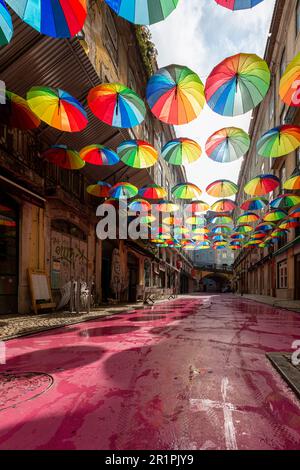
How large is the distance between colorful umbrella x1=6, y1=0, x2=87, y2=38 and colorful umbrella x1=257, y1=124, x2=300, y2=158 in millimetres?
7009

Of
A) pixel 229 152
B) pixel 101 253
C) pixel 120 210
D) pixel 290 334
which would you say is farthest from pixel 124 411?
pixel 120 210

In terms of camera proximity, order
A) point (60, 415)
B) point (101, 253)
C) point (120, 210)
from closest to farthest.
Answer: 1. point (60, 415)
2. point (101, 253)
3. point (120, 210)

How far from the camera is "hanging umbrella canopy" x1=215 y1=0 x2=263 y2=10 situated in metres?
4.37

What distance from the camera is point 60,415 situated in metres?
2.62

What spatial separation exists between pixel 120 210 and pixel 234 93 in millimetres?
12661

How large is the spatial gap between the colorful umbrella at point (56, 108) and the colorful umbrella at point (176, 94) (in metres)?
2.00

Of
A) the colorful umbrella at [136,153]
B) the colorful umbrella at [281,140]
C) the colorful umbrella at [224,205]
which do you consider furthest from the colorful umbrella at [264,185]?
the colorful umbrella at [136,153]

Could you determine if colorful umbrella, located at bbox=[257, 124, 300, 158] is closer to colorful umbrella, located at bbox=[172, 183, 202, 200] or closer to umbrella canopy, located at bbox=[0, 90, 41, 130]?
colorful umbrella, located at bbox=[172, 183, 202, 200]

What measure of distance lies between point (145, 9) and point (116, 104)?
3086 mm

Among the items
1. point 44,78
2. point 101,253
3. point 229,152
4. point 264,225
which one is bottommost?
point 101,253

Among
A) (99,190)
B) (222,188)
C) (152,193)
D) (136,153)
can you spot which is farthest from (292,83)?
(99,190)

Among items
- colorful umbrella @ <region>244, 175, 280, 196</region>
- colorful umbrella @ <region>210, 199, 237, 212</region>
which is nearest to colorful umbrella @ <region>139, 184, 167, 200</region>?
colorful umbrella @ <region>210, 199, 237, 212</region>
